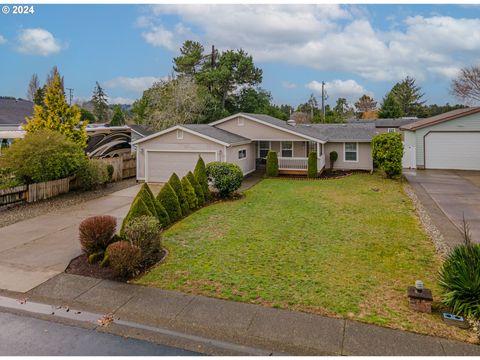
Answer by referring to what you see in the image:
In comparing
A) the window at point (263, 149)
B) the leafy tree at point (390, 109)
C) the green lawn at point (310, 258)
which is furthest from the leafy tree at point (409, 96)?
the green lawn at point (310, 258)

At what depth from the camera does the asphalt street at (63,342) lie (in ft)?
16.0

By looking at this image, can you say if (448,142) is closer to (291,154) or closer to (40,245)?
(291,154)

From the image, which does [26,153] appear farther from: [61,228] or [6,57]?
[6,57]

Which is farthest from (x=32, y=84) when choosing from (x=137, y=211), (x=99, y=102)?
(x=137, y=211)

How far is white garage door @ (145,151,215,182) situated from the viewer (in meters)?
19.8

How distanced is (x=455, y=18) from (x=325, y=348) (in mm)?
12773

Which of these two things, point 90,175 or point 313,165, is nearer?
point 90,175

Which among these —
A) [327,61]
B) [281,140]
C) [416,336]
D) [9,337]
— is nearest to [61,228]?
[9,337]

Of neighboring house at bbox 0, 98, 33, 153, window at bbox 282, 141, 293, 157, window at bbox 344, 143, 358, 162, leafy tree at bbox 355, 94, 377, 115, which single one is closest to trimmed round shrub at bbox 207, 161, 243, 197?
window at bbox 282, 141, 293, 157

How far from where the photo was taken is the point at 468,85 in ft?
123

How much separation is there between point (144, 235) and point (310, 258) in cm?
390

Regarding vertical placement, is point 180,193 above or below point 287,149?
below

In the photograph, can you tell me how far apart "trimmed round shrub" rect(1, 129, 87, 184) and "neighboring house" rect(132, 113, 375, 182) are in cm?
453

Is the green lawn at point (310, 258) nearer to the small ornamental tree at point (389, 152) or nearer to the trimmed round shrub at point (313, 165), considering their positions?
the small ornamental tree at point (389, 152)
